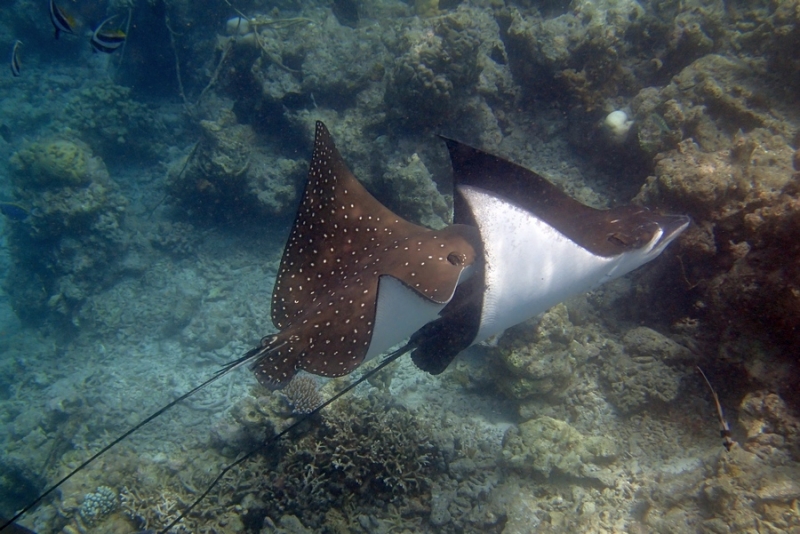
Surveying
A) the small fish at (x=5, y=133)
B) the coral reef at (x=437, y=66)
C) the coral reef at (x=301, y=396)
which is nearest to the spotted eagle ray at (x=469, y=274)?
the coral reef at (x=301, y=396)

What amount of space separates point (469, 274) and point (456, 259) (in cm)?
17

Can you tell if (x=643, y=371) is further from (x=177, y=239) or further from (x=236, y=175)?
(x=177, y=239)

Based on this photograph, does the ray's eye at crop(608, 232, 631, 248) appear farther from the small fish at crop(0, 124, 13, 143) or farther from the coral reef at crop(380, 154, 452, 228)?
the small fish at crop(0, 124, 13, 143)

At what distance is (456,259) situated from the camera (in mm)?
2803

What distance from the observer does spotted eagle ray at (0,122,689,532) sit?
2.67 m

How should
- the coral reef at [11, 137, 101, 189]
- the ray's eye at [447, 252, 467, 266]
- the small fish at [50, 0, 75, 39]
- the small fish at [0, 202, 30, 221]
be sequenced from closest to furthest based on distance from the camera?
the ray's eye at [447, 252, 467, 266] < the small fish at [50, 0, 75, 39] < the small fish at [0, 202, 30, 221] < the coral reef at [11, 137, 101, 189]

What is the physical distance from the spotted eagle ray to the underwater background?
4.64 feet

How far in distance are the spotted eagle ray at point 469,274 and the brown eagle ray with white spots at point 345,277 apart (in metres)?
0.01

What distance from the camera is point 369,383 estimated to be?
18.3ft

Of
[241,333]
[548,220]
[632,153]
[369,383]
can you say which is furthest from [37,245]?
[632,153]

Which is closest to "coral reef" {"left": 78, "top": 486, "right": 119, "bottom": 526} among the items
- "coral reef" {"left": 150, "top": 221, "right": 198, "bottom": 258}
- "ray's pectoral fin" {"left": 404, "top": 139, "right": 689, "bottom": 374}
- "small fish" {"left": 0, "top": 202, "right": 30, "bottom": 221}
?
"ray's pectoral fin" {"left": 404, "top": 139, "right": 689, "bottom": 374}

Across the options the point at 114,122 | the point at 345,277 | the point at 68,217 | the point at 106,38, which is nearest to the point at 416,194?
the point at 345,277

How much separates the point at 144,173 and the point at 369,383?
10.5m

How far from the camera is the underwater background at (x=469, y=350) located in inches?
140
